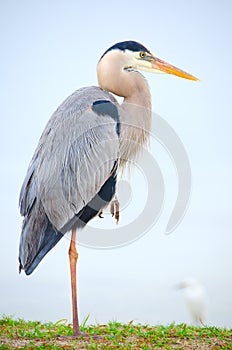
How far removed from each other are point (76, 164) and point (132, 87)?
1.10 metres

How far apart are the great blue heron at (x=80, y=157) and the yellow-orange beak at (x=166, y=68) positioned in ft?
0.57

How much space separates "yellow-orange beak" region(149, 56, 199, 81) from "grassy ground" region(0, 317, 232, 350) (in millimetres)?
2818

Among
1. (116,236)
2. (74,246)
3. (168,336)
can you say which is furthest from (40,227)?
(168,336)

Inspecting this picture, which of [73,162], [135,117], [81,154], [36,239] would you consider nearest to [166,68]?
[135,117]

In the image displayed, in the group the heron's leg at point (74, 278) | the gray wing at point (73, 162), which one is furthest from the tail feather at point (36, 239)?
the heron's leg at point (74, 278)

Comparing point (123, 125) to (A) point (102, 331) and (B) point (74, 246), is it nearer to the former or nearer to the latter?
(B) point (74, 246)

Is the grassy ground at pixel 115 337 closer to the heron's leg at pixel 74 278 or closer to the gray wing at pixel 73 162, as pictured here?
the heron's leg at pixel 74 278

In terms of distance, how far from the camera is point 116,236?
5.54m

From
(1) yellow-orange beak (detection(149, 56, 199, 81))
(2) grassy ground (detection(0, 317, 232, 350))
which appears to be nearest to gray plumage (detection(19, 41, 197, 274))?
(1) yellow-orange beak (detection(149, 56, 199, 81))

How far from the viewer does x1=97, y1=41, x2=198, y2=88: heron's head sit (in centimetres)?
582

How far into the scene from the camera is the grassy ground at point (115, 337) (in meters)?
4.79

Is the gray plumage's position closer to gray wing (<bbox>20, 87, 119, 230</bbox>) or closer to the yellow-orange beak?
gray wing (<bbox>20, 87, 119, 230</bbox>)

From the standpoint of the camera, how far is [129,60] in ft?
19.3

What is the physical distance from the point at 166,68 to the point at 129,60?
0.47 metres
